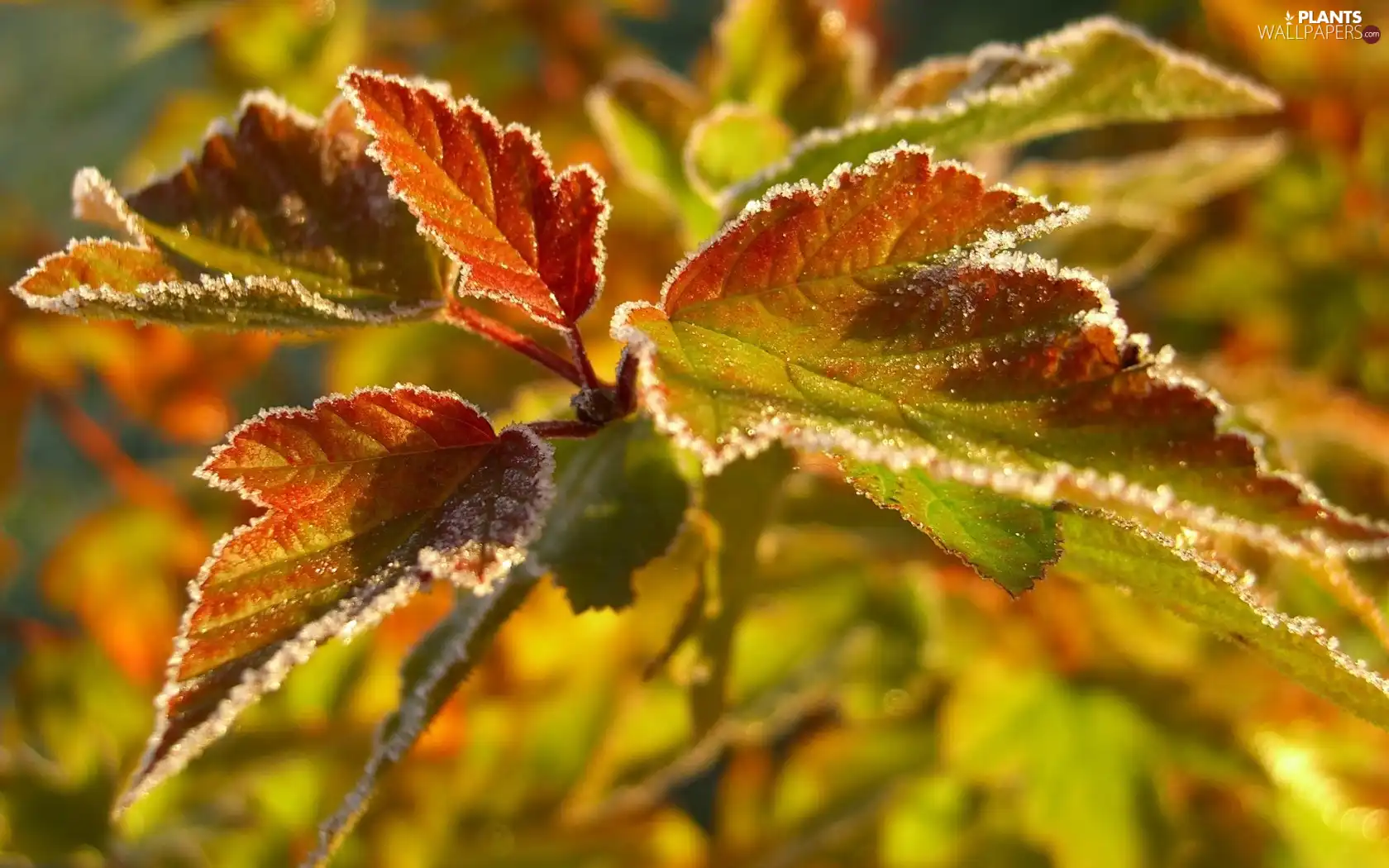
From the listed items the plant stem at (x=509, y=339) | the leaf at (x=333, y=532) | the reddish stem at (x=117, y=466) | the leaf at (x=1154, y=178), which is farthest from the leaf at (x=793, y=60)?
the reddish stem at (x=117, y=466)

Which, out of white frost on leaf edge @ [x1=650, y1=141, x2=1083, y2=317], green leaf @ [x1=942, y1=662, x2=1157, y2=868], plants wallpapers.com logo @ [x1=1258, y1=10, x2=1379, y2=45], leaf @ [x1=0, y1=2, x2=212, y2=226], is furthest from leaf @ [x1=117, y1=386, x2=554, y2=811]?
leaf @ [x1=0, y1=2, x2=212, y2=226]

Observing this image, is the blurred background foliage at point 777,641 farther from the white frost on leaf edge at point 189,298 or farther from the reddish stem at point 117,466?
the white frost on leaf edge at point 189,298

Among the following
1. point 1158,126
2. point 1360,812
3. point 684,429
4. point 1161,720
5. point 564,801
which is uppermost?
point 684,429

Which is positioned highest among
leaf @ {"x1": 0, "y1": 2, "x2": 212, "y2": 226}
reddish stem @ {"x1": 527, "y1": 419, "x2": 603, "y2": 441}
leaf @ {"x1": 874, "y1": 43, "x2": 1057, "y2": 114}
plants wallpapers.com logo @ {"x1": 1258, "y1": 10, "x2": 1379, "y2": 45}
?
leaf @ {"x1": 0, "y1": 2, "x2": 212, "y2": 226}

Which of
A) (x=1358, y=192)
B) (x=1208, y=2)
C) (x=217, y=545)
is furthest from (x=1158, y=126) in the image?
(x=217, y=545)

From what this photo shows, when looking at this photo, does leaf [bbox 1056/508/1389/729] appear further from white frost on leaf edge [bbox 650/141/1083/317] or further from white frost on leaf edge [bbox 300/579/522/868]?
white frost on leaf edge [bbox 300/579/522/868]

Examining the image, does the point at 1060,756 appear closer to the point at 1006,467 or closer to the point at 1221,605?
the point at 1221,605

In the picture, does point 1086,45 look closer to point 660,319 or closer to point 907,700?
point 660,319
